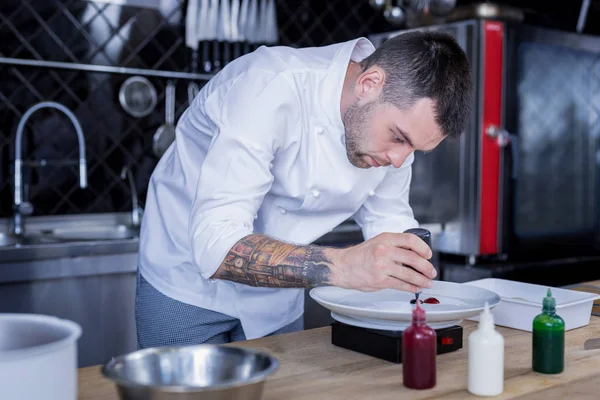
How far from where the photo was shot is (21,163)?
2.92 metres

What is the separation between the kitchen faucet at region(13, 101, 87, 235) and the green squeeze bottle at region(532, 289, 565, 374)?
2048 mm

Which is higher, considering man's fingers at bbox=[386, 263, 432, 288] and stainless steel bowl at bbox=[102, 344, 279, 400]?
man's fingers at bbox=[386, 263, 432, 288]

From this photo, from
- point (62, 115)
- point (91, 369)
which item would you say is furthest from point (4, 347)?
point (62, 115)

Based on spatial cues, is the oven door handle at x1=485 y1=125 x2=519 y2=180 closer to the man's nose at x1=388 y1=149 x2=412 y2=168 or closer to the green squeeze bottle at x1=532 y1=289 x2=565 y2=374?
the man's nose at x1=388 y1=149 x2=412 y2=168

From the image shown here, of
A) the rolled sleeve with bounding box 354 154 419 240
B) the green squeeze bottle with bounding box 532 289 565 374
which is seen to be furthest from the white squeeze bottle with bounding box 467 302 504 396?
the rolled sleeve with bounding box 354 154 419 240

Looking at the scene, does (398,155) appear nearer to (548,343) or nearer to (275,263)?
(275,263)

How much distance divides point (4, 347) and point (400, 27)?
3.10m

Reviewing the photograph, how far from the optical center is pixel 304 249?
4.74 ft

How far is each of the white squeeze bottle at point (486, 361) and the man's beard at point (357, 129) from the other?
58 centimetres

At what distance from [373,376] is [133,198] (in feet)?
7.01

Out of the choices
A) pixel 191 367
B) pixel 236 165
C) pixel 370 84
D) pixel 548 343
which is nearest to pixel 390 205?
pixel 370 84

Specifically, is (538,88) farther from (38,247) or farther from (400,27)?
(38,247)

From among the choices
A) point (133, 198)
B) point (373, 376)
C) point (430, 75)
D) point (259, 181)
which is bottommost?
point (373, 376)

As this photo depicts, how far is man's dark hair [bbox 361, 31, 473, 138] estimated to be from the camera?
1515 millimetres
